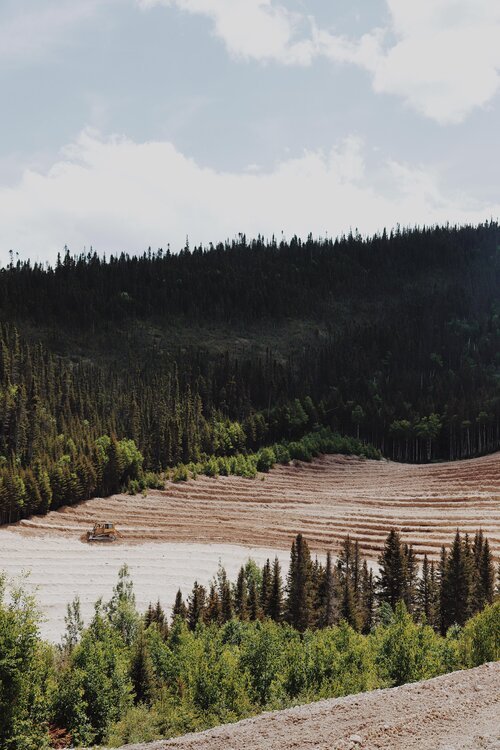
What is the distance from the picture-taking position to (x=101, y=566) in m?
98.6

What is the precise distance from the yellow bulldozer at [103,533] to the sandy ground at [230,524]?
4.79 feet

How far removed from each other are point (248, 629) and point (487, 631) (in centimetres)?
2817

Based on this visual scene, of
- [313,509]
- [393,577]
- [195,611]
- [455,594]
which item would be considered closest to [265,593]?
[195,611]

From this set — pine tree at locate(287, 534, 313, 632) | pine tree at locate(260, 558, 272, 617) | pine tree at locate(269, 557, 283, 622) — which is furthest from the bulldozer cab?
pine tree at locate(287, 534, 313, 632)

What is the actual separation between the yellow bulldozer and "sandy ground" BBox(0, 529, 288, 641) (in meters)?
2.01

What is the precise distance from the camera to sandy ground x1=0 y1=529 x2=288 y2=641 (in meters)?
86.4

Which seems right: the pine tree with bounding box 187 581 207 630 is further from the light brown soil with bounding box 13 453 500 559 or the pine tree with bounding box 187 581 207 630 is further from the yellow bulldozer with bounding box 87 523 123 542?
the yellow bulldozer with bounding box 87 523 123 542

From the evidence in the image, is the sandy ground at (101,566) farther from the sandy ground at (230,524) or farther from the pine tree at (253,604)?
the pine tree at (253,604)

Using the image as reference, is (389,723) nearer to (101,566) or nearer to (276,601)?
(276,601)

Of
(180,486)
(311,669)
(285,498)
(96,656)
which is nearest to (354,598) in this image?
(311,669)

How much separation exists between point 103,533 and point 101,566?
39.4ft

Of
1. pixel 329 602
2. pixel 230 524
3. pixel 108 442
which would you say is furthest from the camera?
pixel 108 442

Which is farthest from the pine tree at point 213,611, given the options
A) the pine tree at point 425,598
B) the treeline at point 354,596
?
the pine tree at point 425,598

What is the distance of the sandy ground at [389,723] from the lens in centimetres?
2461
